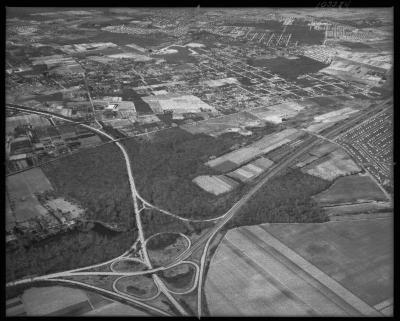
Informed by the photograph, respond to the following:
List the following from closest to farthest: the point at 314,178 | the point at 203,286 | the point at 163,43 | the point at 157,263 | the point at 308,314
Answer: the point at 308,314 < the point at 203,286 < the point at 157,263 < the point at 314,178 < the point at 163,43

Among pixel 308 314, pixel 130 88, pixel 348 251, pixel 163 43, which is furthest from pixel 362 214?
pixel 163 43

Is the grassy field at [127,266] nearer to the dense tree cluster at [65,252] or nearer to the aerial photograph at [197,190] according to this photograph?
the aerial photograph at [197,190]

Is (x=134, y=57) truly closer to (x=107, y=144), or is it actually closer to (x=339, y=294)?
(x=107, y=144)

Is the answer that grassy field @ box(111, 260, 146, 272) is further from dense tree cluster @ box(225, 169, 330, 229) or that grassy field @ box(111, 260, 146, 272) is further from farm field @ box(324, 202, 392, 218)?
farm field @ box(324, 202, 392, 218)

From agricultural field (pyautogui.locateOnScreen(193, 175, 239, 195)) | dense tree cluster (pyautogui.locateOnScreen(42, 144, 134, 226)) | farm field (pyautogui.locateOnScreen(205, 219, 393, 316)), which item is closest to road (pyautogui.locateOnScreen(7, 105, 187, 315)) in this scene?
dense tree cluster (pyautogui.locateOnScreen(42, 144, 134, 226))

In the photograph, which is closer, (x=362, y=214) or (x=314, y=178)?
(x=362, y=214)

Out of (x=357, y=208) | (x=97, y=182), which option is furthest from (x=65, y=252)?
(x=357, y=208)

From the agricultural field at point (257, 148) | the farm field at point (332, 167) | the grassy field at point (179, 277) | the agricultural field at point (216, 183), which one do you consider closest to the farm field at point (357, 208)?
the farm field at point (332, 167)

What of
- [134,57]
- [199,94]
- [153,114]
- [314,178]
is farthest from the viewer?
[134,57]

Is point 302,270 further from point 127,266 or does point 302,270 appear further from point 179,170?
point 179,170
